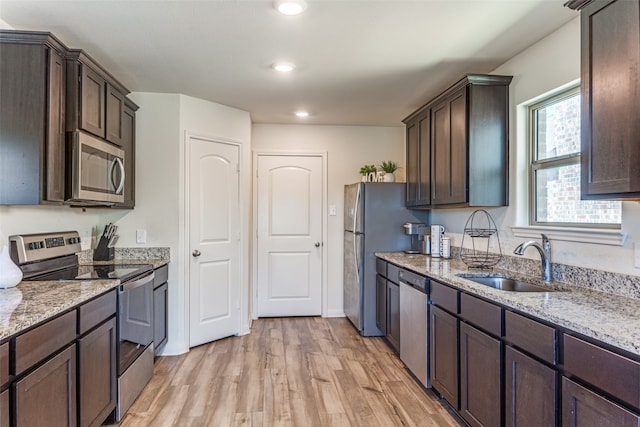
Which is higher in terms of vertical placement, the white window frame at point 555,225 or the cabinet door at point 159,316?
the white window frame at point 555,225

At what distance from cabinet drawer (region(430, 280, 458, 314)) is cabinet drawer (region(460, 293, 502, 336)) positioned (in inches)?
3.1

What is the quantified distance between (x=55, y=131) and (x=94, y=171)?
1.35 feet

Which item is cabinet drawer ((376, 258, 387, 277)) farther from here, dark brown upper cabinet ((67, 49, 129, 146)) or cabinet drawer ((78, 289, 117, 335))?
dark brown upper cabinet ((67, 49, 129, 146))

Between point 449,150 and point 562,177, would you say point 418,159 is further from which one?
point 562,177

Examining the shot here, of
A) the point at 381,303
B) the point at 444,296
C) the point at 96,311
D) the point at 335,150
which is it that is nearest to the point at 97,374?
the point at 96,311

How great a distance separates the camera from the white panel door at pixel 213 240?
373 centimetres

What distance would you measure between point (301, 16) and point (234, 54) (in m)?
0.71

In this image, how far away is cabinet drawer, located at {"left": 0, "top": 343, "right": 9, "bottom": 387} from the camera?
1.35 meters

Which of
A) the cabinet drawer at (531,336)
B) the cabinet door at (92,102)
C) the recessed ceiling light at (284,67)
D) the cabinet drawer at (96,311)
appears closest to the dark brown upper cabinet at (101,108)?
the cabinet door at (92,102)

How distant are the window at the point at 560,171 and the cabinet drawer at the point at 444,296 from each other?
79 cm

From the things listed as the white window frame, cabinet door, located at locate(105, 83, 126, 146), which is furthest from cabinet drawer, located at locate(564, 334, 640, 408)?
cabinet door, located at locate(105, 83, 126, 146)

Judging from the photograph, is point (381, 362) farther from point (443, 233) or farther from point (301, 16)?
point (301, 16)

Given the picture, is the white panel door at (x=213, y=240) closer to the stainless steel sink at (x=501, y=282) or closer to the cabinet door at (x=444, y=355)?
the cabinet door at (x=444, y=355)

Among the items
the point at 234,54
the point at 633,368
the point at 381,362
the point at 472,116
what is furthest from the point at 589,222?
the point at 234,54
